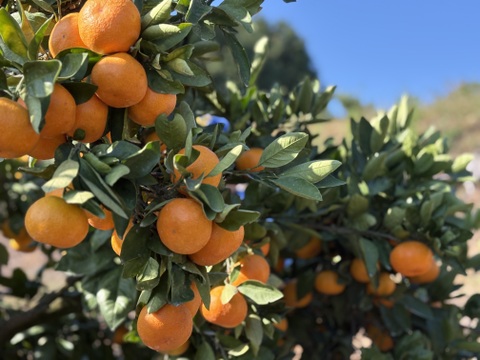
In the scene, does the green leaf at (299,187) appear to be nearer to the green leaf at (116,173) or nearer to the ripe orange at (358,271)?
the green leaf at (116,173)

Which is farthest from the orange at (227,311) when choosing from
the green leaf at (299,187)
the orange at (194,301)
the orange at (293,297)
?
the orange at (293,297)

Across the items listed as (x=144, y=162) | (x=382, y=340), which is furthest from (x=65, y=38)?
(x=382, y=340)

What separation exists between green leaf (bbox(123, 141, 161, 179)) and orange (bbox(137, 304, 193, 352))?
148 mm

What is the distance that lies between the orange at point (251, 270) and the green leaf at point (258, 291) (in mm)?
15

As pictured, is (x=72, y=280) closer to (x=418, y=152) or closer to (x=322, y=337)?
(x=322, y=337)

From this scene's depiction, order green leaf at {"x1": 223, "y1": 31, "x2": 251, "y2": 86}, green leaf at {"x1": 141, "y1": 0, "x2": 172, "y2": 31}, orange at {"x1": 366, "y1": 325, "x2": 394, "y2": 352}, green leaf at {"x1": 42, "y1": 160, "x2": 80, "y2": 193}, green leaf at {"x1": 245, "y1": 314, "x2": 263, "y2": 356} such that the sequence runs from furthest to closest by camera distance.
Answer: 1. orange at {"x1": 366, "y1": 325, "x2": 394, "y2": 352}
2. green leaf at {"x1": 245, "y1": 314, "x2": 263, "y2": 356}
3. green leaf at {"x1": 223, "y1": 31, "x2": 251, "y2": 86}
4. green leaf at {"x1": 141, "y1": 0, "x2": 172, "y2": 31}
5. green leaf at {"x1": 42, "y1": 160, "x2": 80, "y2": 193}

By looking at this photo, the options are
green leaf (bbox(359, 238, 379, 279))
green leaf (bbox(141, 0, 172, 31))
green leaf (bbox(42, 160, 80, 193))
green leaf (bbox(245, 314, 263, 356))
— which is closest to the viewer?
green leaf (bbox(42, 160, 80, 193))

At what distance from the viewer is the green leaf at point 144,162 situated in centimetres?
54

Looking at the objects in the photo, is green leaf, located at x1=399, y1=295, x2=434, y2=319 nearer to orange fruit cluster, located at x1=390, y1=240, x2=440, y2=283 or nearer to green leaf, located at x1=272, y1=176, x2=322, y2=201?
orange fruit cluster, located at x1=390, y1=240, x2=440, y2=283

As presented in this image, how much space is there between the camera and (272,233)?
3.19ft

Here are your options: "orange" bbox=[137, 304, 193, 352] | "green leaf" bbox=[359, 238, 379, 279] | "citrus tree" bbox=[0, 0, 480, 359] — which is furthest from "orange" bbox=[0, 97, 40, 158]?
"green leaf" bbox=[359, 238, 379, 279]

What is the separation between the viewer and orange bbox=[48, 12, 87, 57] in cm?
57

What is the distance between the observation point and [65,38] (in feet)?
1.88

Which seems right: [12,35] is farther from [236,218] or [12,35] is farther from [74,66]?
[236,218]
